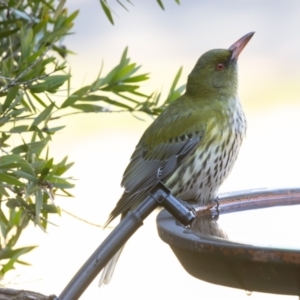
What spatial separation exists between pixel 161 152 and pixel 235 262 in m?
2.10

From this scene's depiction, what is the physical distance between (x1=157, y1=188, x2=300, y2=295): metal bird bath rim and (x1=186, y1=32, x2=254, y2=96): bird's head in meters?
2.00

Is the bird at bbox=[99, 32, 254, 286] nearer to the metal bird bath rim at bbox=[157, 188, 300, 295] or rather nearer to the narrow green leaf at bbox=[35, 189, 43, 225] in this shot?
the narrow green leaf at bbox=[35, 189, 43, 225]

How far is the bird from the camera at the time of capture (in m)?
3.87

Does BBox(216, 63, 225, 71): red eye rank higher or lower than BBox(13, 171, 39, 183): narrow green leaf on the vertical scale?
higher

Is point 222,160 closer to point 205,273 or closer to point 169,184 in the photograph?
point 169,184

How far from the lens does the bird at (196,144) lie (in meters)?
3.87

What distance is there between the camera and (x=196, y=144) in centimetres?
393

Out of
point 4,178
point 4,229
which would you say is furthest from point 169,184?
point 4,178

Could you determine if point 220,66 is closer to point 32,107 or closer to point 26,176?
point 32,107

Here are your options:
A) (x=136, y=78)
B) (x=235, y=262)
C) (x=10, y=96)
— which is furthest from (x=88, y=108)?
(x=235, y=262)

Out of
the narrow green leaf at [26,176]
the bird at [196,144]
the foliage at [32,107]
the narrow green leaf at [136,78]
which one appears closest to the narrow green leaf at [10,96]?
the foliage at [32,107]

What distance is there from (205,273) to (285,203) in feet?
2.59

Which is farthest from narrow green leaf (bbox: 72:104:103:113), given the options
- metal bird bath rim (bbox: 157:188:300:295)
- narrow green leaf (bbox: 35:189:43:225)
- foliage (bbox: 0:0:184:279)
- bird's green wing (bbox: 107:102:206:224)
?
bird's green wing (bbox: 107:102:206:224)

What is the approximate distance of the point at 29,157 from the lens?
107 inches
